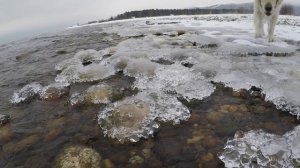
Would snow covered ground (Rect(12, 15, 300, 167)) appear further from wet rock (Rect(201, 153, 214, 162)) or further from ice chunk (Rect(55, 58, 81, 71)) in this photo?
wet rock (Rect(201, 153, 214, 162))

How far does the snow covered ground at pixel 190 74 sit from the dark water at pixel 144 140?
0.16 metres

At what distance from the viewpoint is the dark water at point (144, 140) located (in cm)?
365

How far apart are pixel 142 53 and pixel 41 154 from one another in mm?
4403

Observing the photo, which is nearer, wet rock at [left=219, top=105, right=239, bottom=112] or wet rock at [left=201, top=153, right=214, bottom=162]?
wet rock at [left=201, top=153, right=214, bottom=162]

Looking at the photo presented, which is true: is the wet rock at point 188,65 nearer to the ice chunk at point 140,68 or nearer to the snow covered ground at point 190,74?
the snow covered ground at point 190,74

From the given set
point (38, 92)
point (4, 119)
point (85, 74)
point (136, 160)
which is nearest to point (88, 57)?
point (85, 74)

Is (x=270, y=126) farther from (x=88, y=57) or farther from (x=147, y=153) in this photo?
(x=88, y=57)

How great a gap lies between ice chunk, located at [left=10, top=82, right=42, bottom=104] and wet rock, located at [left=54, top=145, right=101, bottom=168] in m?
2.23

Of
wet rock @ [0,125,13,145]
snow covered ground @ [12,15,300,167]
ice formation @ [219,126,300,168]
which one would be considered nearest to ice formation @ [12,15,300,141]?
snow covered ground @ [12,15,300,167]

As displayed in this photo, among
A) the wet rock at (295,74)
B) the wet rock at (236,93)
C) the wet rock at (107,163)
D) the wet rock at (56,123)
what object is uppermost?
the wet rock at (295,74)

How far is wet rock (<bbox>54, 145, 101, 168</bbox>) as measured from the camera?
11.7 ft

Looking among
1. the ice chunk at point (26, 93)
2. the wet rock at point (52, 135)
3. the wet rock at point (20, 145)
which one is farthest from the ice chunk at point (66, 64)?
the wet rock at point (20, 145)

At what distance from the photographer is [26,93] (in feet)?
19.3

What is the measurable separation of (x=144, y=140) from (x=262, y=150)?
1.37 meters
